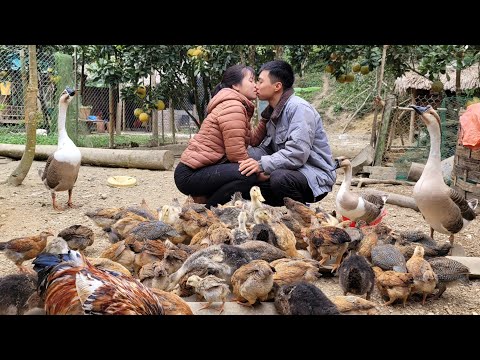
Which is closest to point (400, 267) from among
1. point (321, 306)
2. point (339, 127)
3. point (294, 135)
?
point (321, 306)

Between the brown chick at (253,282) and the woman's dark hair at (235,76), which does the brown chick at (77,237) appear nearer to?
the brown chick at (253,282)

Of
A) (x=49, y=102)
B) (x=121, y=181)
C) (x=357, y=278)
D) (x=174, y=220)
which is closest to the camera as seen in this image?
(x=357, y=278)

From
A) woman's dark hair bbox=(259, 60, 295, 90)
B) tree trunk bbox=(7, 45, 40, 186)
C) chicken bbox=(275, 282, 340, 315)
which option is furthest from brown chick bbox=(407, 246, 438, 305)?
tree trunk bbox=(7, 45, 40, 186)

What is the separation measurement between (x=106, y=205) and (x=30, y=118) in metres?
1.72

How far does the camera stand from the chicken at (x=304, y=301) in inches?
110

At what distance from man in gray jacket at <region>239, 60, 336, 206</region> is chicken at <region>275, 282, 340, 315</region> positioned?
7.11 ft

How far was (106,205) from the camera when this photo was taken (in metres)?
7.00

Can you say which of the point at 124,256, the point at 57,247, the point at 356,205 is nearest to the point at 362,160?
the point at 356,205

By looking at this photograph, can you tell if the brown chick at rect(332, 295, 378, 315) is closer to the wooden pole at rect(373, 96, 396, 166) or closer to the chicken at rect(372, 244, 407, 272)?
the chicken at rect(372, 244, 407, 272)

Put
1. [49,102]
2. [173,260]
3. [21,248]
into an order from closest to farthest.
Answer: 1. [173,260]
2. [21,248]
3. [49,102]

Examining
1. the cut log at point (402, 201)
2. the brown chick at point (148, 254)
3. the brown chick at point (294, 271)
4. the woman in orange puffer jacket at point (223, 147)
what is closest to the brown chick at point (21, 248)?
the brown chick at point (148, 254)

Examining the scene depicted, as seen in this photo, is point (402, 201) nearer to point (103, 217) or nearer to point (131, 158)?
point (103, 217)

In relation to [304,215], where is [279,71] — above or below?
above

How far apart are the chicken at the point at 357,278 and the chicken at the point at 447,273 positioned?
52cm
